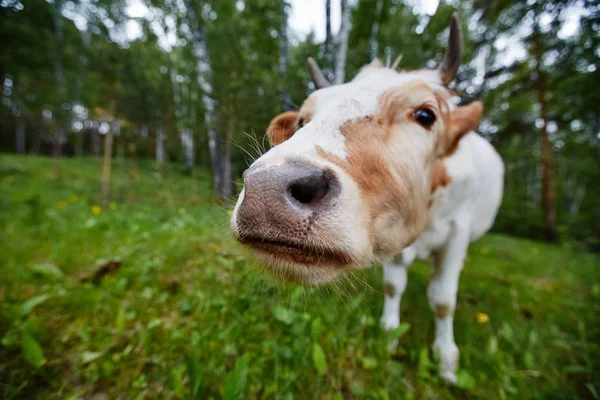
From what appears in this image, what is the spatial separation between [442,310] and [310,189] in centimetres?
202

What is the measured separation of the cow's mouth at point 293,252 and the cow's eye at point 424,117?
1066 mm

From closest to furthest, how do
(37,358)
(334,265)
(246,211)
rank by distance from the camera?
(246,211) → (334,265) → (37,358)

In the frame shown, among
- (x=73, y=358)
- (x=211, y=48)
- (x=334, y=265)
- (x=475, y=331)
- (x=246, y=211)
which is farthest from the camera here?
(x=211, y=48)

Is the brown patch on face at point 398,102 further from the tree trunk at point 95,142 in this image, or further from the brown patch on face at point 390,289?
the tree trunk at point 95,142

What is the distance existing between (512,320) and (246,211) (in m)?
3.42

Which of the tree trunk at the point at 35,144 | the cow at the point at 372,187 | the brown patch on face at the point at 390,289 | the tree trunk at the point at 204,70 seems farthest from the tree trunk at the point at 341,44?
the tree trunk at the point at 35,144

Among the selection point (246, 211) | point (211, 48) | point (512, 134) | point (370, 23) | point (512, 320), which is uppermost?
point (370, 23)

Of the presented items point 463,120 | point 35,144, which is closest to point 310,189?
point 463,120

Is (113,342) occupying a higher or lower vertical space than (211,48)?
lower

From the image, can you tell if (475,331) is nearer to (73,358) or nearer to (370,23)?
(73,358)

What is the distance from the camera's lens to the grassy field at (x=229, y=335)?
4.94 feet

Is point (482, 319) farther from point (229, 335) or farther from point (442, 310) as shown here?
point (229, 335)

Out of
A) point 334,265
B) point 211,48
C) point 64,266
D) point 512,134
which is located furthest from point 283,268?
point 512,134

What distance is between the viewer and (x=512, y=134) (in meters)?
12.0
